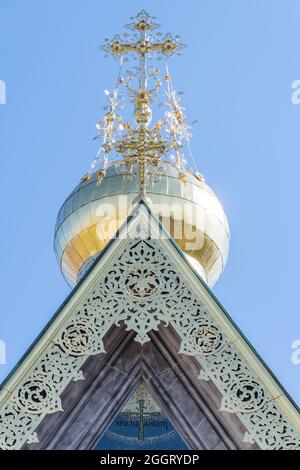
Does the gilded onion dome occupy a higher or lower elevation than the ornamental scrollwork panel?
higher

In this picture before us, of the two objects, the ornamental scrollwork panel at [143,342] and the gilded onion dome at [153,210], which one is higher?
the gilded onion dome at [153,210]

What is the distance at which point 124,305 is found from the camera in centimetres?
926

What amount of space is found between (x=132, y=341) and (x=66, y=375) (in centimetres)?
65

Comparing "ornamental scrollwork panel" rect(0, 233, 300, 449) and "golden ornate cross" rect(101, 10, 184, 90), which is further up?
"golden ornate cross" rect(101, 10, 184, 90)

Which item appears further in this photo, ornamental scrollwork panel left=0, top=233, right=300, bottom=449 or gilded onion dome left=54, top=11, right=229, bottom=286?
gilded onion dome left=54, top=11, right=229, bottom=286

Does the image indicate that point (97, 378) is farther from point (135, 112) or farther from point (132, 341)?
point (135, 112)

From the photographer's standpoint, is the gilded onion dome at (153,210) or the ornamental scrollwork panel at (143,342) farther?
the gilded onion dome at (153,210)

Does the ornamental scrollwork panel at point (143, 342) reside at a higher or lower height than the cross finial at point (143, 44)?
lower

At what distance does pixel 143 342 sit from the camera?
9.19 metres

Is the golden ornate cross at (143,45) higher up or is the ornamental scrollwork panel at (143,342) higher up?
the golden ornate cross at (143,45)

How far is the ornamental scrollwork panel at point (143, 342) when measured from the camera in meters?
8.80

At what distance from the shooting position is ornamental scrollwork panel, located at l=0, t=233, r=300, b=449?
8.80 meters

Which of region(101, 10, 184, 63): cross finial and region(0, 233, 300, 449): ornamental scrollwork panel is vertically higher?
region(101, 10, 184, 63): cross finial

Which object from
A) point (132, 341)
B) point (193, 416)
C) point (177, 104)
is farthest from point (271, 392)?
point (177, 104)
